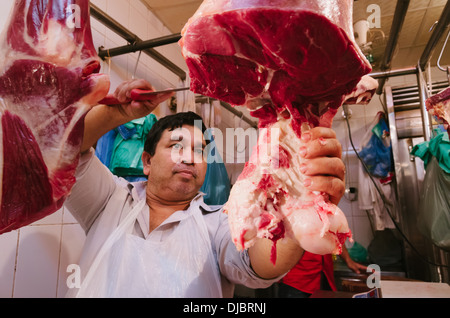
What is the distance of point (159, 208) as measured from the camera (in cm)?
92

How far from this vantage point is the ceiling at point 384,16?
1.57 meters

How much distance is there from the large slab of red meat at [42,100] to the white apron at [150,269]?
8.9 inches

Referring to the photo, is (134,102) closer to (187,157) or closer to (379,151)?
(187,157)

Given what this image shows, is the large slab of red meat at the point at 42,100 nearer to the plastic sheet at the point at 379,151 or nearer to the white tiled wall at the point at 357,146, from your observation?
the plastic sheet at the point at 379,151

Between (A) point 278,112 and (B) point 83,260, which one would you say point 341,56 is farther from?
(B) point 83,260

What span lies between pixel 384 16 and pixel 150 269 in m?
2.16

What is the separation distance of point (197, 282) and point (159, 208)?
1.02ft

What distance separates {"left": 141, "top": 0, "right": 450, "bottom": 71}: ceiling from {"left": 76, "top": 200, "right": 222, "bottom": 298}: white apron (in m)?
1.35

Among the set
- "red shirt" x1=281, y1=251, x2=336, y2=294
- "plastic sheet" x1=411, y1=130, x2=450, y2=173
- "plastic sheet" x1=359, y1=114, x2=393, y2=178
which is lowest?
"red shirt" x1=281, y1=251, x2=336, y2=294

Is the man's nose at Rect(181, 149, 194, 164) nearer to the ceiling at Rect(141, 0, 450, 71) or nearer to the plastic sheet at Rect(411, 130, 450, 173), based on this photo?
the ceiling at Rect(141, 0, 450, 71)

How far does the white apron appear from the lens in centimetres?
66

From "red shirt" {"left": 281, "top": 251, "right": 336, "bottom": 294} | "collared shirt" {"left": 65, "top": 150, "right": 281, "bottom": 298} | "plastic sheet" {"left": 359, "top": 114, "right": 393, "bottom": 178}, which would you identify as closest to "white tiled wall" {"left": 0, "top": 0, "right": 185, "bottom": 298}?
"collared shirt" {"left": 65, "top": 150, "right": 281, "bottom": 298}

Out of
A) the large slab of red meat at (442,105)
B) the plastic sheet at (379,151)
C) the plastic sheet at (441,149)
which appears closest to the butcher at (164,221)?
the large slab of red meat at (442,105)
